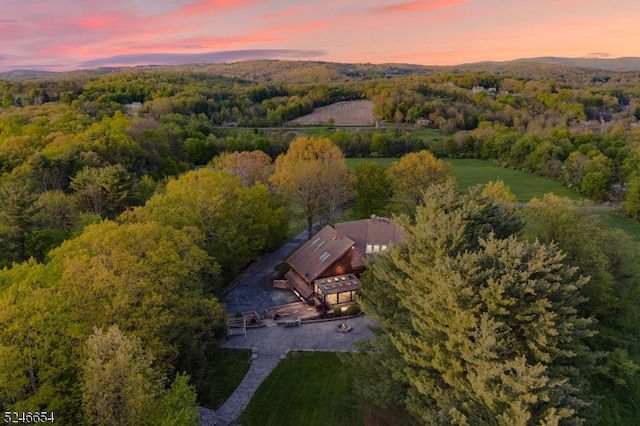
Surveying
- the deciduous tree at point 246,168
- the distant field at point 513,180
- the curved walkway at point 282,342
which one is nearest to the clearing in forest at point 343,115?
the distant field at point 513,180

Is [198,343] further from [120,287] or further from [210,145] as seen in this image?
[210,145]

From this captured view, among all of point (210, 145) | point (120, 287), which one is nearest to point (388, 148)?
point (210, 145)

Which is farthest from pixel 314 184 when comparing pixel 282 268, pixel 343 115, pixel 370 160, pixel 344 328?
pixel 343 115

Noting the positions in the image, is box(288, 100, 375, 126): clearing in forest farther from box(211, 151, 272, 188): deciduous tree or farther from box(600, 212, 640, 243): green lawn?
box(600, 212, 640, 243): green lawn

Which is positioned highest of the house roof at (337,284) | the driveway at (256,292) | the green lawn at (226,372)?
the house roof at (337,284)

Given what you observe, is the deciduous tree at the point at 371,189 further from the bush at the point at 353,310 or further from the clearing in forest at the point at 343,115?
the clearing in forest at the point at 343,115

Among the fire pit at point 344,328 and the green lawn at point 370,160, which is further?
the green lawn at point 370,160

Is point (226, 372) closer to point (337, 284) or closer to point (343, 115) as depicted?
point (337, 284)
